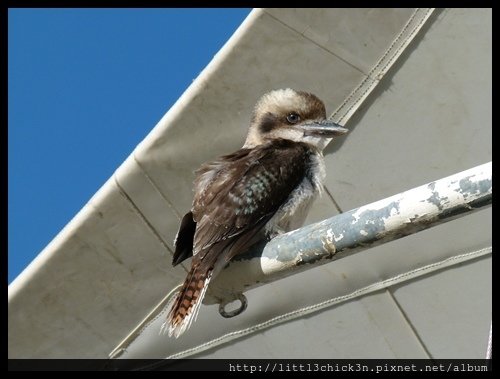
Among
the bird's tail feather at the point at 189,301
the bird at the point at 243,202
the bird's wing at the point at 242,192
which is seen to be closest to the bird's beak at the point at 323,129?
the bird at the point at 243,202

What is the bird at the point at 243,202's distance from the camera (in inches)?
144

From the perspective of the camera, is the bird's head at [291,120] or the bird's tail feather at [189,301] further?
the bird's head at [291,120]

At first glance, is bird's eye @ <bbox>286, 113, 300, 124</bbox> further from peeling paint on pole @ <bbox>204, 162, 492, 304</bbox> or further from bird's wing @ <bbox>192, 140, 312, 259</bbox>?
peeling paint on pole @ <bbox>204, 162, 492, 304</bbox>

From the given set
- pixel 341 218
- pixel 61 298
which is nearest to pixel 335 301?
pixel 61 298

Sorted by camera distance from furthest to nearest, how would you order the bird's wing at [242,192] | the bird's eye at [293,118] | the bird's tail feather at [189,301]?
the bird's eye at [293,118]
the bird's wing at [242,192]
the bird's tail feather at [189,301]

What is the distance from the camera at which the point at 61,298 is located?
190 inches

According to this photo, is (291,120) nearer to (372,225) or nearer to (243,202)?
(243,202)

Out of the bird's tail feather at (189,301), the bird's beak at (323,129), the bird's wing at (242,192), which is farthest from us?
the bird's beak at (323,129)

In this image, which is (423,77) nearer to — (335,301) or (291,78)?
(291,78)

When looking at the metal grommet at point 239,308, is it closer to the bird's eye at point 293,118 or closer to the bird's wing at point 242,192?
the bird's wing at point 242,192

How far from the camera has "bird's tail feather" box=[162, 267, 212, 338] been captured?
358 cm

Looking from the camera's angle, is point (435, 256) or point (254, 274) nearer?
point (254, 274)
